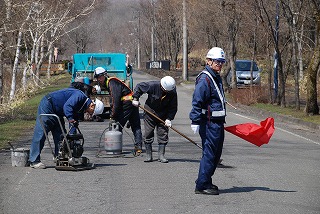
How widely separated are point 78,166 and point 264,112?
17.4 m

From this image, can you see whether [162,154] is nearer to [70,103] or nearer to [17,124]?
[70,103]

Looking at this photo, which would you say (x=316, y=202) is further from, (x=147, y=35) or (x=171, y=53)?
(x=147, y=35)

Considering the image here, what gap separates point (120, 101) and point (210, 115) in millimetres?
4707

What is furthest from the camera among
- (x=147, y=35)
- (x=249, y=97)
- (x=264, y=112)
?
(x=147, y=35)

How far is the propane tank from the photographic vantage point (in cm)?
1445

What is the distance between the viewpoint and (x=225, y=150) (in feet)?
53.0

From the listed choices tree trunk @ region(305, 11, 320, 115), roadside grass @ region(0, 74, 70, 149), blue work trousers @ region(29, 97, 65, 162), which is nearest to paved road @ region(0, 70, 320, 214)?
blue work trousers @ region(29, 97, 65, 162)

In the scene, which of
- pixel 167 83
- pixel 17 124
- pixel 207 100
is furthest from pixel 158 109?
pixel 17 124

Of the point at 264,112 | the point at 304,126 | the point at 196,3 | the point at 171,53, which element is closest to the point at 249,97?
the point at 264,112

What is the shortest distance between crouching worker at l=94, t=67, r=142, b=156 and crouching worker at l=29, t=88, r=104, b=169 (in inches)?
68.6

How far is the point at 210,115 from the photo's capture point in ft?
33.7

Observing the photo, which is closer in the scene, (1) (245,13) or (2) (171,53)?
(1) (245,13)

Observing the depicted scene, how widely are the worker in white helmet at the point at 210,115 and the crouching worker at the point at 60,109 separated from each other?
9.23 feet

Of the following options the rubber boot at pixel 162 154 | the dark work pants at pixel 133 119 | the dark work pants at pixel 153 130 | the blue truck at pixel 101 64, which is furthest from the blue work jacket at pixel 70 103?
the blue truck at pixel 101 64
